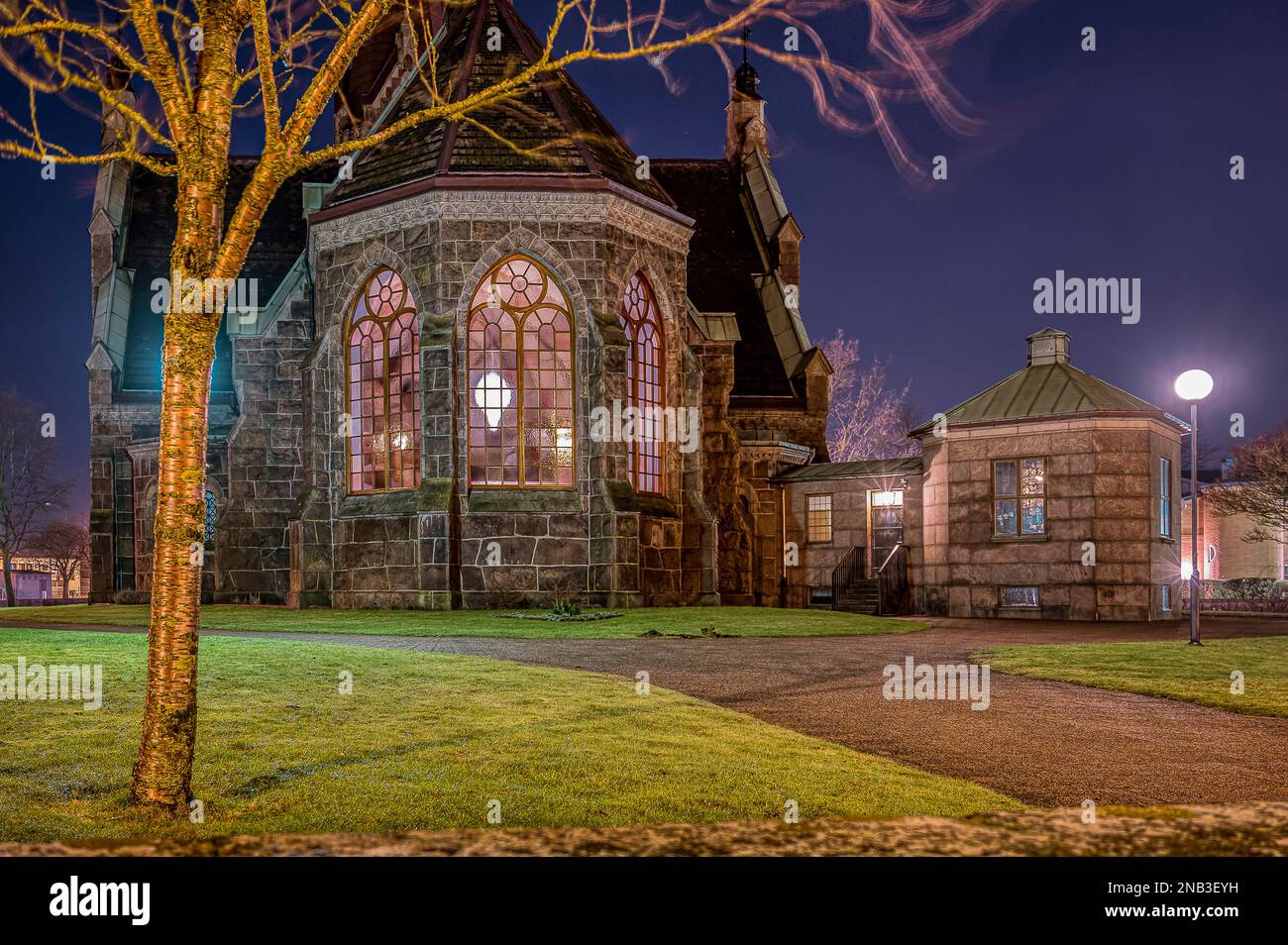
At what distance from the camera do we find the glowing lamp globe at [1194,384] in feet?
56.5

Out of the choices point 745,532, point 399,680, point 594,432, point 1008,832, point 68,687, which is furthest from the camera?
point 745,532

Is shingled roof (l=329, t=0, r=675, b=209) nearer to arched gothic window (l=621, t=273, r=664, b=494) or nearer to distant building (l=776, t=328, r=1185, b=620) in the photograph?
arched gothic window (l=621, t=273, r=664, b=494)

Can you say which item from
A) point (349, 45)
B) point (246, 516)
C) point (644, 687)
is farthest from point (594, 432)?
point (349, 45)

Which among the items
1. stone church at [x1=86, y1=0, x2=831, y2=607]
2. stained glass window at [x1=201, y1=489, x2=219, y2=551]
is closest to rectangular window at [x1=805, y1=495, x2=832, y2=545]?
stone church at [x1=86, y1=0, x2=831, y2=607]

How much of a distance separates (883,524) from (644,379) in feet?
29.5

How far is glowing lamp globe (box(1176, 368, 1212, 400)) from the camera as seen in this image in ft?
56.5

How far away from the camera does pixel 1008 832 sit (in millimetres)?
2939

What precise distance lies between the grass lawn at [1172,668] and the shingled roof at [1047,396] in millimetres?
9994

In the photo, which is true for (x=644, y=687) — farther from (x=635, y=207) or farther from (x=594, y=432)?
(x=635, y=207)

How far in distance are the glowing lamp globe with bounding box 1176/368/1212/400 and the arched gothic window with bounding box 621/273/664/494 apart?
13231 millimetres

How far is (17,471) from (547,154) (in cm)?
4598

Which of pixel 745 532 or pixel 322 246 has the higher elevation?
pixel 322 246

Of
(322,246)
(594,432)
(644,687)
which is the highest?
(322,246)

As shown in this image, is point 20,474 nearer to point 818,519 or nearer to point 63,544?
point 63,544
